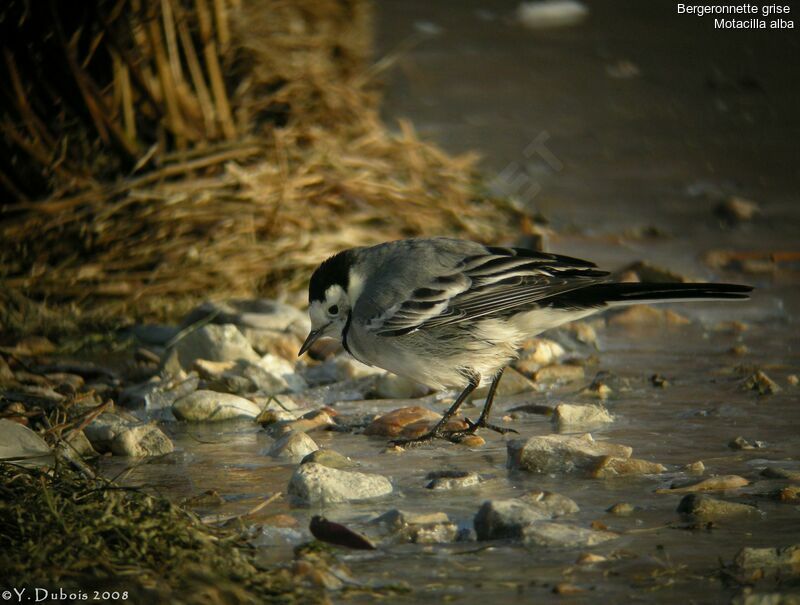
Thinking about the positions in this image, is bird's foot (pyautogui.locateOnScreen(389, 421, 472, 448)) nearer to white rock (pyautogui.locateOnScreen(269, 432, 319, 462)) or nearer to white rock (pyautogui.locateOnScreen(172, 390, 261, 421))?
white rock (pyautogui.locateOnScreen(269, 432, 319, 462))

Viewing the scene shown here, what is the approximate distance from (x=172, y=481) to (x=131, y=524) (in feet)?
3.41

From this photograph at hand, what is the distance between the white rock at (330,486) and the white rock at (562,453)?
1.92 ft

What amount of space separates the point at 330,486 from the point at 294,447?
687mm

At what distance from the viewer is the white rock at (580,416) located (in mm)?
4848

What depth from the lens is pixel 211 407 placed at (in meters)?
5.11

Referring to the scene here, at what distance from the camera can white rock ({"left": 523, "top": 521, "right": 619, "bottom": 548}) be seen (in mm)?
3217

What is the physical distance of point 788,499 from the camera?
3.62 meters

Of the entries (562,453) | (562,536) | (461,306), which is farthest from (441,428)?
(562,536)

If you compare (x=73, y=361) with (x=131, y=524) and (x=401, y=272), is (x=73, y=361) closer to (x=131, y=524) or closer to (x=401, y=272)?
(x=401, y=272)

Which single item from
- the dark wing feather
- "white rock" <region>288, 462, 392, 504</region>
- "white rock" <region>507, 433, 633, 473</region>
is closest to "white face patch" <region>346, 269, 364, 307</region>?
the dark wing feather

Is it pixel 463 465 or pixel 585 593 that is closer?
pixel 585 593

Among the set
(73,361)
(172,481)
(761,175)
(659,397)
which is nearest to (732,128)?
(761,175)

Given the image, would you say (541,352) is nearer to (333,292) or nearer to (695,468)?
(333,292)

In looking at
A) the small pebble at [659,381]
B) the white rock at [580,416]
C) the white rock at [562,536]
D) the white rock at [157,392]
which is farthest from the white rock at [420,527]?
the small pebble at [659,381]
